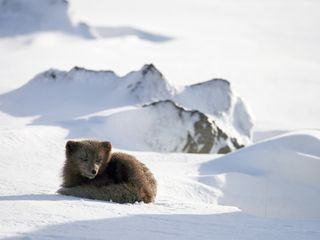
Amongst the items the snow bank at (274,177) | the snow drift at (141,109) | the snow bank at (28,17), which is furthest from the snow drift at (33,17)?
the snow bank at (274,177)

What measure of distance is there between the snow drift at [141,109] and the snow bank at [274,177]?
444 centimetres

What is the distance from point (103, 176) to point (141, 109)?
11.6 m

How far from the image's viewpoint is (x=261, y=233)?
580 cm

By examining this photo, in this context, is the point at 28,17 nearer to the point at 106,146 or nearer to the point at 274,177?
the point at 274,177

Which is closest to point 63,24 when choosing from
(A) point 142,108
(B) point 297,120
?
(B) point 297,120

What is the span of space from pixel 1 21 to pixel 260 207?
1398 inches

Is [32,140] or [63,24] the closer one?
[32,140]

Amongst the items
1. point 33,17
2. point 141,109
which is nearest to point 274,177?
point 141,109

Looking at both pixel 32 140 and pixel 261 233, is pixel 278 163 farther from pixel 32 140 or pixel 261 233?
pixel 261 233

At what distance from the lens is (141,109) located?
1919cm

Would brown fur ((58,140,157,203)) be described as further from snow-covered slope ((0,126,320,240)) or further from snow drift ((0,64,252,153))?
snow drift ((0,64,252,153))

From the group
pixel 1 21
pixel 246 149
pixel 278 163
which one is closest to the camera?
pixel 278 163

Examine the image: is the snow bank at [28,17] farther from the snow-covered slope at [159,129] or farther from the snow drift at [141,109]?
the snow-covered slope at [159,129]

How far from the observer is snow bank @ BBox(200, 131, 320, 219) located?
40.0 ft
